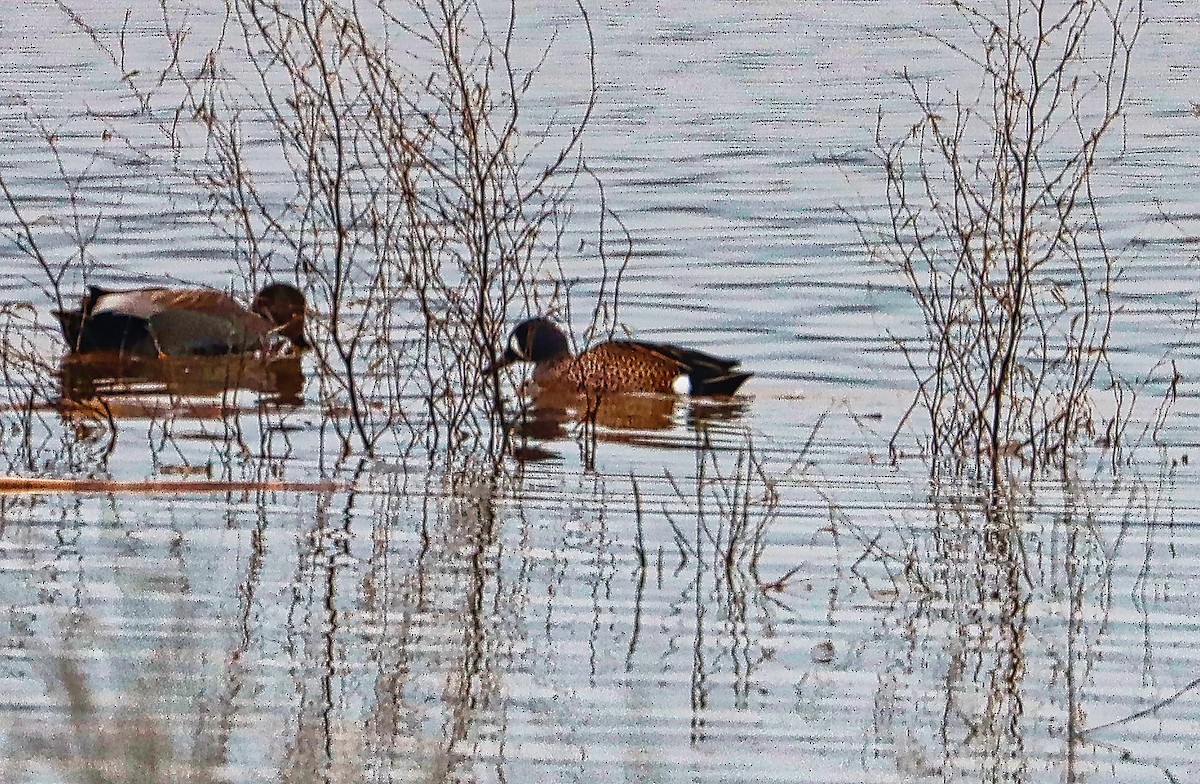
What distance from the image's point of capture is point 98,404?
12.3 metres

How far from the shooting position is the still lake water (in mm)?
6168

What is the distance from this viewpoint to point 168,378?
13602mm

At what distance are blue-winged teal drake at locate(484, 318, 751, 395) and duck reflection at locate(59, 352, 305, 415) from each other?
121cm

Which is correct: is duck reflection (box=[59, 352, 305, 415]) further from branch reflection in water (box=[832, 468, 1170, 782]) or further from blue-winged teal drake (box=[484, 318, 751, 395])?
branch reflection in water (box=[832, 468, 1170, 782])

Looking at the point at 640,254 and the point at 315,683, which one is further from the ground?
the point at 640,254

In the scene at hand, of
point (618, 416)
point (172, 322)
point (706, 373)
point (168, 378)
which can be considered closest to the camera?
point (618, 416)

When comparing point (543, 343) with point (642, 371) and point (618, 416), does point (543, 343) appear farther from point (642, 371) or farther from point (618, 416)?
point (618, 416)

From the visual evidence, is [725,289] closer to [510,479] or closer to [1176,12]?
[510,479]

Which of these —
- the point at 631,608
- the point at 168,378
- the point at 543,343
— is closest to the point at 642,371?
the point at 543,343

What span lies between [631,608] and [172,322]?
24.3 feet

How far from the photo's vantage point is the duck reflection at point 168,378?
41.2 feet

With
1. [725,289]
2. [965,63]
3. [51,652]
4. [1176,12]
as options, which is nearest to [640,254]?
[725,289]

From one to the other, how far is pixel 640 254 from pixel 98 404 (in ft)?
17.8

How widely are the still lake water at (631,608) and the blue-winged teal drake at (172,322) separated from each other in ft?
0.92
